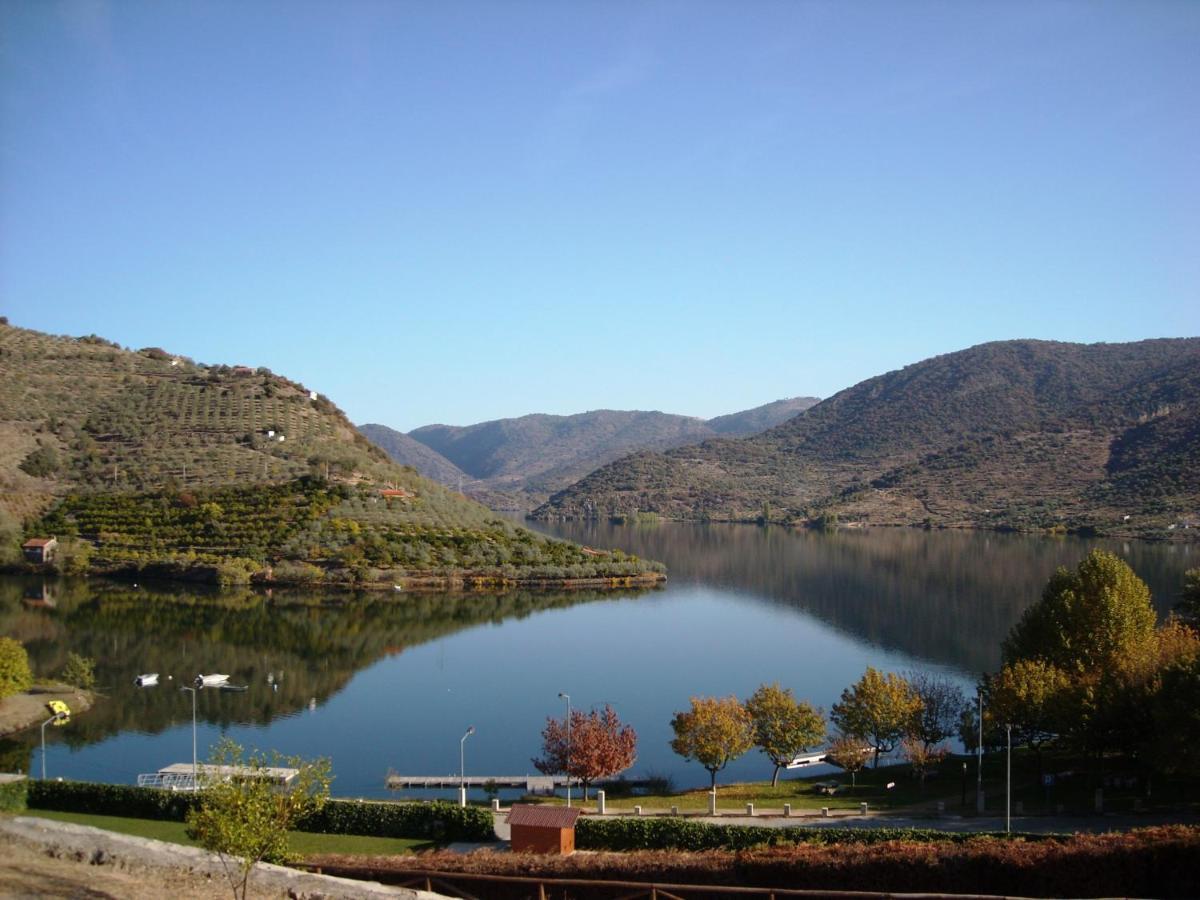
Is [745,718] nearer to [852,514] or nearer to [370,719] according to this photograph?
[370,719]

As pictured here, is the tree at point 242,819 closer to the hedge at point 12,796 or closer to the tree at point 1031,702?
the hedge at point 12,796

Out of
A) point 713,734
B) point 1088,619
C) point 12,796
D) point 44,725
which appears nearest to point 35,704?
point 44,725

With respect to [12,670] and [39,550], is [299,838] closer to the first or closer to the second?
[12,670]

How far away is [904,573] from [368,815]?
74.2 metres

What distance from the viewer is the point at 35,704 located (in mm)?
39469

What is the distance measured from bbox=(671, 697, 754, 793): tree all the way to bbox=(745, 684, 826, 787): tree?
0.62m

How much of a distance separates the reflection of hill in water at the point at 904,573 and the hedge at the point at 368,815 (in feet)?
107

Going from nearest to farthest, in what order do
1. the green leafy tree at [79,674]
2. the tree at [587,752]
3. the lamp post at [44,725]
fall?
the tree at [587,752] → the lamp post at [44,725] → the green leafy tree at [79,674]

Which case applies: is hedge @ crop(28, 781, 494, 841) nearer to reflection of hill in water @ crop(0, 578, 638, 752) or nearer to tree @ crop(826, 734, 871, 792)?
reflection of hill in water @ crop(0, 578, 638, 752)

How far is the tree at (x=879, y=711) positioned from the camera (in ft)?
113

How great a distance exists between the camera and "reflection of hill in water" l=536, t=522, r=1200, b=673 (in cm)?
6131

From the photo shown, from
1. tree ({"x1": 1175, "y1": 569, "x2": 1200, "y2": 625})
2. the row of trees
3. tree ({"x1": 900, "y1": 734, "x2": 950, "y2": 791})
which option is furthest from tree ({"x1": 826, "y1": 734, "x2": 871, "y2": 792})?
tree ({"x1": 1175, "y1": 569, "x2": 1200, "y2": 625})

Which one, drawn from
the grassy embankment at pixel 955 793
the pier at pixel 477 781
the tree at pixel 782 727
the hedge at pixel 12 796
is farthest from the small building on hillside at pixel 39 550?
the tree at pixel 782 727

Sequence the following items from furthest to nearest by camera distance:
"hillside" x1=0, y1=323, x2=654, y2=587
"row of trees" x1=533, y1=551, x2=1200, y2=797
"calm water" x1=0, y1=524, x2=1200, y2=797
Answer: "hillside" x1=0, y1=323, x2=654, y2=587 → "calm water" x1=0, y1=524, x2=1200, y2=797 → "row of trees" x1=533, y1=551, x2=1200, y2=797
